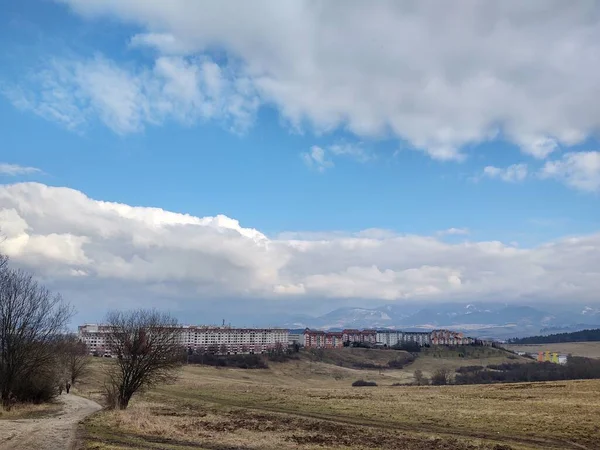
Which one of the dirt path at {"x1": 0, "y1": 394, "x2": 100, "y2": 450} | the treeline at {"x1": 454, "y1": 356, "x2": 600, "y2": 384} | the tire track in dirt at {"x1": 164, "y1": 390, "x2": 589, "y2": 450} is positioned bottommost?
the treeline at {"x1": 454, "y1": 356, "x2": 600, "y2": 384}

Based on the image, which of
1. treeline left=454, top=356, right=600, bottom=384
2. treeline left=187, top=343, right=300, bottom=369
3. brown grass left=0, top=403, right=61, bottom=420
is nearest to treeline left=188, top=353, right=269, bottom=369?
A: treeline left=187, top=343, right=300, bottom=369

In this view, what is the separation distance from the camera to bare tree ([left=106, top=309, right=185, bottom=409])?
40.4 metres

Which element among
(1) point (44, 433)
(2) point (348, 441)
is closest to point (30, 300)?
(1) point (44, 433)

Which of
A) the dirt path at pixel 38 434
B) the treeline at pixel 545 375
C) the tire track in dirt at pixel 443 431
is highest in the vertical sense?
the dirt path at pixel 38 434

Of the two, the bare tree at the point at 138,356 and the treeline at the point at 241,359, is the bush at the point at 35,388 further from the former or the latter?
the treeline at the point at 241,359

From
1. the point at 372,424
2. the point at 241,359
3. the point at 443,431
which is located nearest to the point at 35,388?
the point at 372,424

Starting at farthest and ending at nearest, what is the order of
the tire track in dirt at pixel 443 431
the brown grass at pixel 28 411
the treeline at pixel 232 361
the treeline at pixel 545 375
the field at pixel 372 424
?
the treeline at pixel 232 361
the treeline at pixel 545 375
the brown grass at pixel 28 411
the tire track in dirt at pixel 443 431
the field at pixel 372 424

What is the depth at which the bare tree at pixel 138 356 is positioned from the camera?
1591 inches

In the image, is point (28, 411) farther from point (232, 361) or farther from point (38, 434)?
point (232, 361)

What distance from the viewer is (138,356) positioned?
4066cm

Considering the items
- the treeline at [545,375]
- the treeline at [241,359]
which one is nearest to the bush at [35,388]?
the treeline at [545,375]

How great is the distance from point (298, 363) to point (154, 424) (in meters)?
150

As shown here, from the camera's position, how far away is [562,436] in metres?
28.0

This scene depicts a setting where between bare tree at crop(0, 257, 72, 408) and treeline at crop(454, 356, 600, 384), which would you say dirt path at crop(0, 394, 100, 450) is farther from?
treeline at crop(454, 356, 600, 384)
